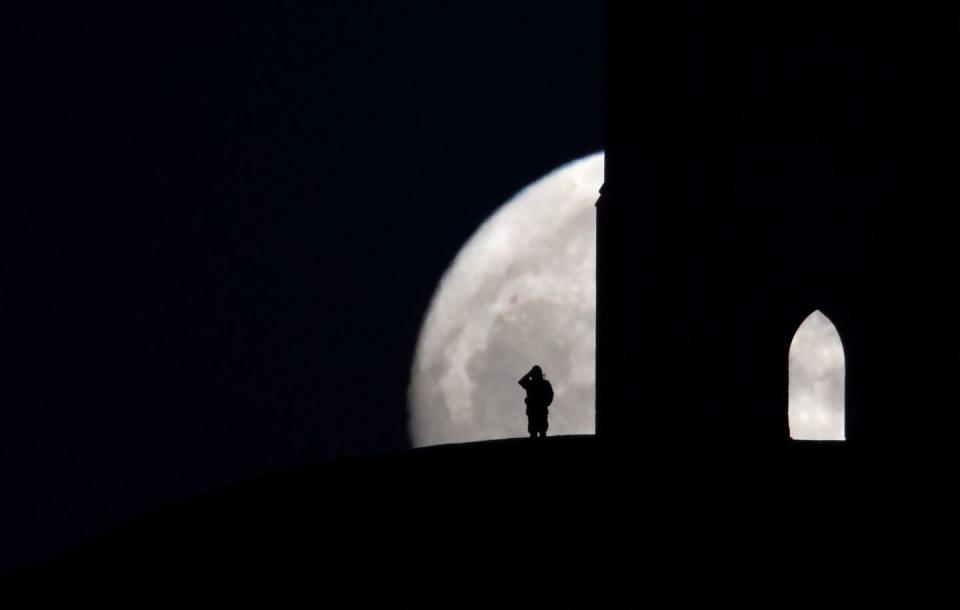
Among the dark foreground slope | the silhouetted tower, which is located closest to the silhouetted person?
the silhouetted tower

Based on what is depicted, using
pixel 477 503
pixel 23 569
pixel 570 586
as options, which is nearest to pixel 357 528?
pixel 477 503

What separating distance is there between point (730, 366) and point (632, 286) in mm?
1798

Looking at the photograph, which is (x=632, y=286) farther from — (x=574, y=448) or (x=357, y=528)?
(x=357, y=528)

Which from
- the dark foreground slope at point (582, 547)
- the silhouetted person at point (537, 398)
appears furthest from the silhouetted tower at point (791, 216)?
the dark foreground slope at point (582, 547)

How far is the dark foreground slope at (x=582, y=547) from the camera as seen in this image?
8352 mm

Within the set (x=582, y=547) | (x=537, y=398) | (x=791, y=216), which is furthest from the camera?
(x=537, y=398)

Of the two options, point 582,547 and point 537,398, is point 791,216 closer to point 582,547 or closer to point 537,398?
point 537,398

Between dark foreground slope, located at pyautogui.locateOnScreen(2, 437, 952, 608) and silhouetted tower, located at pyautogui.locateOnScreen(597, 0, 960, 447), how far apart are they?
5488mm

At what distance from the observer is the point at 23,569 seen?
9.95 meters

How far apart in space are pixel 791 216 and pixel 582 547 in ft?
26.3

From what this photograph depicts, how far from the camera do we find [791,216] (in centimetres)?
Result: 1549

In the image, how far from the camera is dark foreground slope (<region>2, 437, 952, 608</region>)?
8.35m

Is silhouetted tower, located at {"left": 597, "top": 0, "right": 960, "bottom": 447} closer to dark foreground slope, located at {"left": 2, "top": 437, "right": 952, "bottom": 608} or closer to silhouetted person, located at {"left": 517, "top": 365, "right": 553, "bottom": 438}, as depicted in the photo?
silhouetted person, located at {"left": 517, "top": 365, "right": 553, "bottom": 438}

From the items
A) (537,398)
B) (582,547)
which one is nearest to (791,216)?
(537,398)
